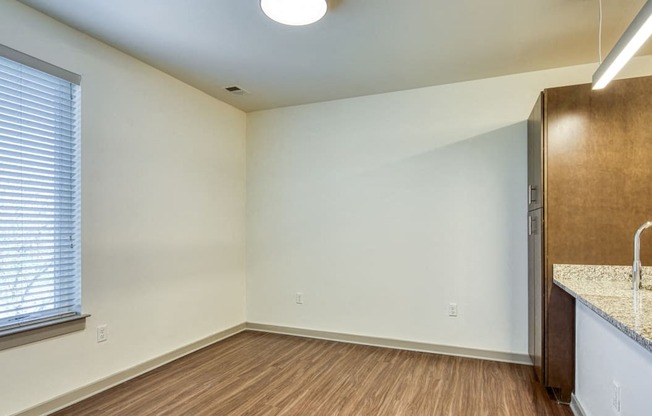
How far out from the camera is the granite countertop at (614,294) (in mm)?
1420

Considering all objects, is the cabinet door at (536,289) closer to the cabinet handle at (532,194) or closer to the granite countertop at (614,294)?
the cabinet handle at (532,194)

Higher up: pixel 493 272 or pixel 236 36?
pixel 236 36

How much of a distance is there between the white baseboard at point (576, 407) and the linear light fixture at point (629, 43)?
1.97 meters

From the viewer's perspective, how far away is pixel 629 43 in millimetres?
1603

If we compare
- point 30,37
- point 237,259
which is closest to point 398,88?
point 237,259

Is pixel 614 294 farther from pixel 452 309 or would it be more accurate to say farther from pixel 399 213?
pixel 399 213

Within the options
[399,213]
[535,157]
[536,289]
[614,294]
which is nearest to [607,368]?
[614,294]

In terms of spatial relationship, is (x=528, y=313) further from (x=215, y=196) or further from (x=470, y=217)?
(x=215, y=196)

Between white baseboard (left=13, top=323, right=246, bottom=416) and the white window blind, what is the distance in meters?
0.56

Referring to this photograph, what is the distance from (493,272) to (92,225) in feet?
11.2

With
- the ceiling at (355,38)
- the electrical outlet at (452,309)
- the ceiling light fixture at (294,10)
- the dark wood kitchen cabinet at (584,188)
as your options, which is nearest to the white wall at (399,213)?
the electrical outlet at (452,309)

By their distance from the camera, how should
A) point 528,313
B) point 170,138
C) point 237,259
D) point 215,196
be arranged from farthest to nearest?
point 237,259
point 215,196
point 170,138
point 528,313

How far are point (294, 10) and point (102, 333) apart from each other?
270 centimetres

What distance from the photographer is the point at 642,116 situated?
2.40 meters
